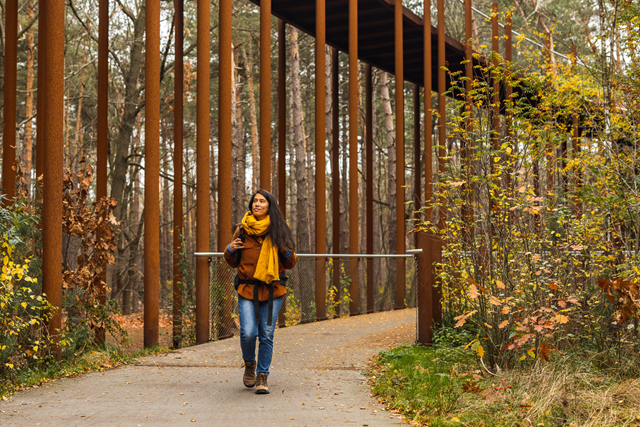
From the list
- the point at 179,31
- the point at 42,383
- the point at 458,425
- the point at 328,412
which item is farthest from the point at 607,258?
the point at 179,31

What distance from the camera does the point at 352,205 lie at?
11.9 metres

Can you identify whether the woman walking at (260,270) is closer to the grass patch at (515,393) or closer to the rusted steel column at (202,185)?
the grass patch at (515,393)

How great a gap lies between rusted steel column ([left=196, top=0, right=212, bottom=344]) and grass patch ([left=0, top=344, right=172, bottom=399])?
2.54 ft

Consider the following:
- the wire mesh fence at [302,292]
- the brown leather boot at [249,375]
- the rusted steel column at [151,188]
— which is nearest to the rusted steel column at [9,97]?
the rusted steel column at [151,188]

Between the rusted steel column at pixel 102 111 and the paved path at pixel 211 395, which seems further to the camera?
the rusted steel column at pixel 102 111

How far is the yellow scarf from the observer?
16.7 feet

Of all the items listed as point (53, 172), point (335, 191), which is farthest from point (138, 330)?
point (53, 172)

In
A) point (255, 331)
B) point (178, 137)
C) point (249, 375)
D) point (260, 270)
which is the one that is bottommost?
point (249, 375)

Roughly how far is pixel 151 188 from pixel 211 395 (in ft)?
11.3

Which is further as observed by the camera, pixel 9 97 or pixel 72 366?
pixel 9 97

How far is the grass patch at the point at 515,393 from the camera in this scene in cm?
420

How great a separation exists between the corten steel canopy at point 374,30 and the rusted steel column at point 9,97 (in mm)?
4685

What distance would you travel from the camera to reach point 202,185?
8.15 metres

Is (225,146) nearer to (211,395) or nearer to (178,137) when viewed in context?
(178,137)
